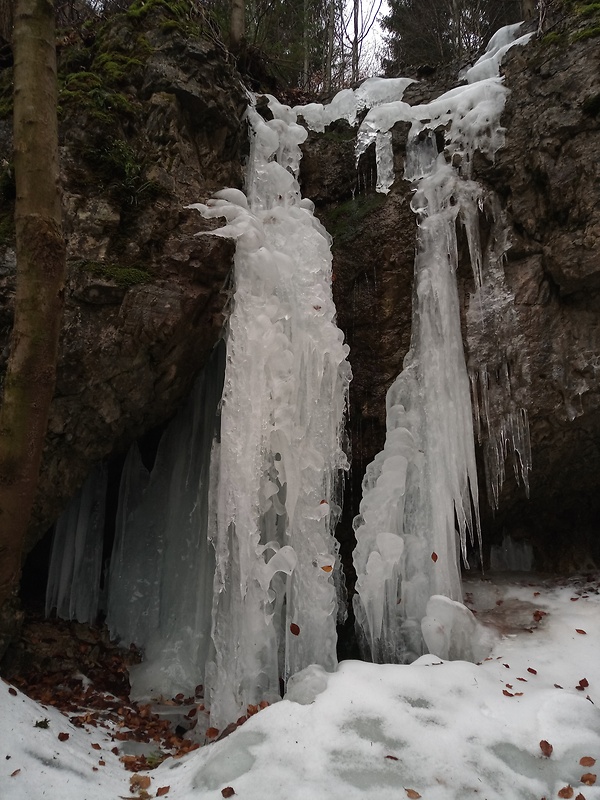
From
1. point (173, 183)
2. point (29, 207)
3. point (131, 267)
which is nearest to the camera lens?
point (29, 207)

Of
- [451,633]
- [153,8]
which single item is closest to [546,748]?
[451,633]

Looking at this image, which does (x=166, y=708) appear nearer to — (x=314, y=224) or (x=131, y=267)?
(x=131, y=267)

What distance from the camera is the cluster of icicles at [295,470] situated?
486 centimetres

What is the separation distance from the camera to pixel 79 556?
21.3 ft

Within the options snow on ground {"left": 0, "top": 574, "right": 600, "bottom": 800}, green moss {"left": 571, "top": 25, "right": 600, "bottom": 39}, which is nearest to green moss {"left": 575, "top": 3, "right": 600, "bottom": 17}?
green moss {"left": 571, "top": 25, "right": 600, "bottom": 39}

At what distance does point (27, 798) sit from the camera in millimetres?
2889

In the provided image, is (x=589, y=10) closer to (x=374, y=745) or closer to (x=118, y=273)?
(x=118, y=273)

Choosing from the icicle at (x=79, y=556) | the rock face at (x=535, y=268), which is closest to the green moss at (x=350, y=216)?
the rock face at (x=535, y=268)

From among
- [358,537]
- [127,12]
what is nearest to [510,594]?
[358,537]

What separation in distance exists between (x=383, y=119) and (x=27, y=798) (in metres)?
7.50

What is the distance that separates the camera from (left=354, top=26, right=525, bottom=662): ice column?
528 centimetres

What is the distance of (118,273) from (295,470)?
2383 mm

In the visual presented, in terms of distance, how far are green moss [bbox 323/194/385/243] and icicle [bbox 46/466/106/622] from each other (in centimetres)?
396

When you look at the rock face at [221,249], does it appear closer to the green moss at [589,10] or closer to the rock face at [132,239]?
the rock face at [132,239]
